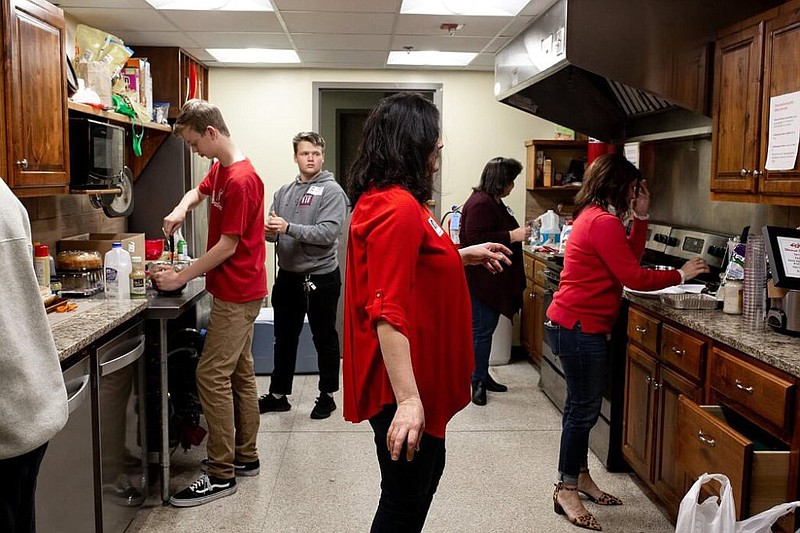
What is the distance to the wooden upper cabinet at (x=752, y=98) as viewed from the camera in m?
2.62

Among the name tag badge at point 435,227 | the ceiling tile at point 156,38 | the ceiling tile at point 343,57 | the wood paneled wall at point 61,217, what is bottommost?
the wood paneled wall at point 61,217

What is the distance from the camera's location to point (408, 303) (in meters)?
1.69

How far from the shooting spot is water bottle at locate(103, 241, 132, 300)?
304cm

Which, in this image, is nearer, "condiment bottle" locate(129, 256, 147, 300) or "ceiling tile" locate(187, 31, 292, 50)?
"condiment bottle" locate(129, 256, 147, 300)

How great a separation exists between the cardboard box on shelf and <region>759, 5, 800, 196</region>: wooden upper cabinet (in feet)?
8.84

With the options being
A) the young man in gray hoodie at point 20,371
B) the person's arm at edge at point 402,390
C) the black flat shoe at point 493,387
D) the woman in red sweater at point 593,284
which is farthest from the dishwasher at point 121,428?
the black flat shoe at point 493,387

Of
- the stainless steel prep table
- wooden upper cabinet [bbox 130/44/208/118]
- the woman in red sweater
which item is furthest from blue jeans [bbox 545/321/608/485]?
wooden upper cabinet [bbox 130/44/208/118]

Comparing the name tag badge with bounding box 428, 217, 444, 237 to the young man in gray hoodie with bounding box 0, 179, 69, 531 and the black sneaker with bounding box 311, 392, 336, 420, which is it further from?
the black sneaker with bounding box 311, 392, 336, 420

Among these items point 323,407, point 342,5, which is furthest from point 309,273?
point 342,5

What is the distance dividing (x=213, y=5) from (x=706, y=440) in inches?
124

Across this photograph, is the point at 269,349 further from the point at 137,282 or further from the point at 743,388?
the point at 743,388

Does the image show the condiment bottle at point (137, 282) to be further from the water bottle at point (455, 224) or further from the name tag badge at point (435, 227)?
the water bottle at point (455, 224)

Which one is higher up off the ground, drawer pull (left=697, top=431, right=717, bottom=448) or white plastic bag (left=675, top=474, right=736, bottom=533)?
drawer pull (left=697, top=431, right=717, bottom=448)

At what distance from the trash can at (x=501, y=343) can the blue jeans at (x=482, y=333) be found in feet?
3.04
